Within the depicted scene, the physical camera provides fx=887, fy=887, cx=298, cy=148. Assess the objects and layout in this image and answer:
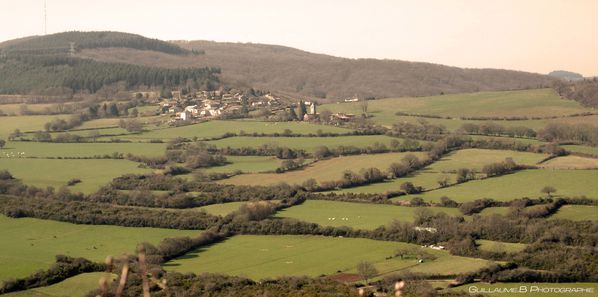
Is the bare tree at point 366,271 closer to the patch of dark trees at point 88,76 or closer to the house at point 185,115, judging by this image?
the house at point 185,115

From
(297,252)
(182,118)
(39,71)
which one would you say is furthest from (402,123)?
(39,71)

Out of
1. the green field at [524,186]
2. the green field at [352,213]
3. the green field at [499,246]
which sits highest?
the green field at [524,186]

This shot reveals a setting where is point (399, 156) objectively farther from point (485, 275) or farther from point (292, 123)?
point (485, 275)

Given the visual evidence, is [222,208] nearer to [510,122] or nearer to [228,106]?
[510,122]

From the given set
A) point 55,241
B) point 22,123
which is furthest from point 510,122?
point 55,241

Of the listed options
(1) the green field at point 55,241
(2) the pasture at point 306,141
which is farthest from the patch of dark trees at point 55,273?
(2) the pasture at point 306,141
